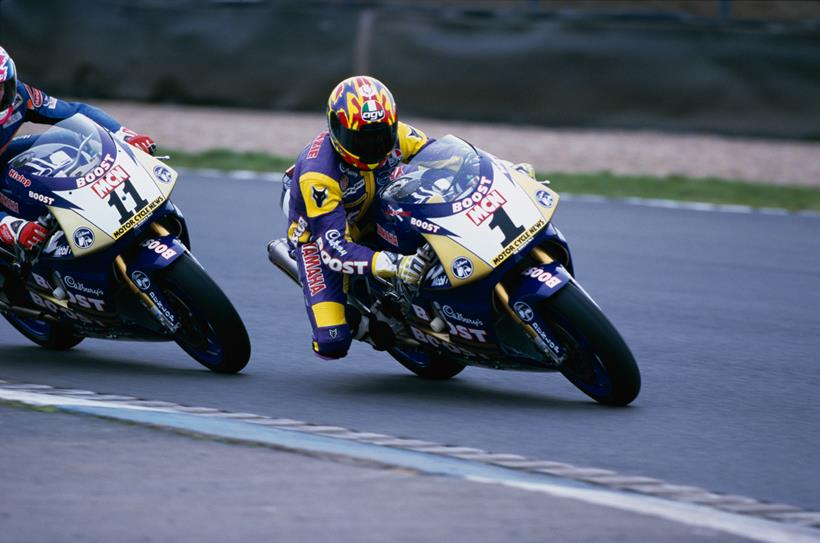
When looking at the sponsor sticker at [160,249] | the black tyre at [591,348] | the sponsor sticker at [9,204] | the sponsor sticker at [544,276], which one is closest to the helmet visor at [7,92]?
the sponsor sticker at [9,204]

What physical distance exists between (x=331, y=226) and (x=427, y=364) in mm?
989

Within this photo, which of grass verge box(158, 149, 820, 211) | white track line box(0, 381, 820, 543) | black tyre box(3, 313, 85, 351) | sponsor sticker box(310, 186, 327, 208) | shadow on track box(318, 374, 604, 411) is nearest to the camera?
white track line box(0, 381, 820, 543)

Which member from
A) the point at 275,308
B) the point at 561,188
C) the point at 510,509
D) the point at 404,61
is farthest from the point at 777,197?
the point at 510,509

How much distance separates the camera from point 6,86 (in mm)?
6820

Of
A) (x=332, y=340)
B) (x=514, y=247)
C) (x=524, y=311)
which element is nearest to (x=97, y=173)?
(x=332, y=340)

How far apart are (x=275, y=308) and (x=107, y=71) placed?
33.8ft

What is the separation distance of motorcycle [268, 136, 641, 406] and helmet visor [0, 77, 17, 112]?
72.6 inches

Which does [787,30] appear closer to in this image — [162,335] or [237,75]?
[237,75]

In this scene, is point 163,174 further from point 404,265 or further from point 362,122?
point 404,265

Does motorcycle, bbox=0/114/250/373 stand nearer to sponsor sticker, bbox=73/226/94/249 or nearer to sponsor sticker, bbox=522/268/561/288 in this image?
sponsor sticker, bbox=73/226/94/249

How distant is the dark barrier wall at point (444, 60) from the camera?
1584cm

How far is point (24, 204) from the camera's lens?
679 centimetres

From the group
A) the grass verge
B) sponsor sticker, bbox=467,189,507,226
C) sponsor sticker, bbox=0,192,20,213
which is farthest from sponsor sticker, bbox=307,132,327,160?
the grass verge

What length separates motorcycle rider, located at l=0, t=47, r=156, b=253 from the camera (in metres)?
6.66
